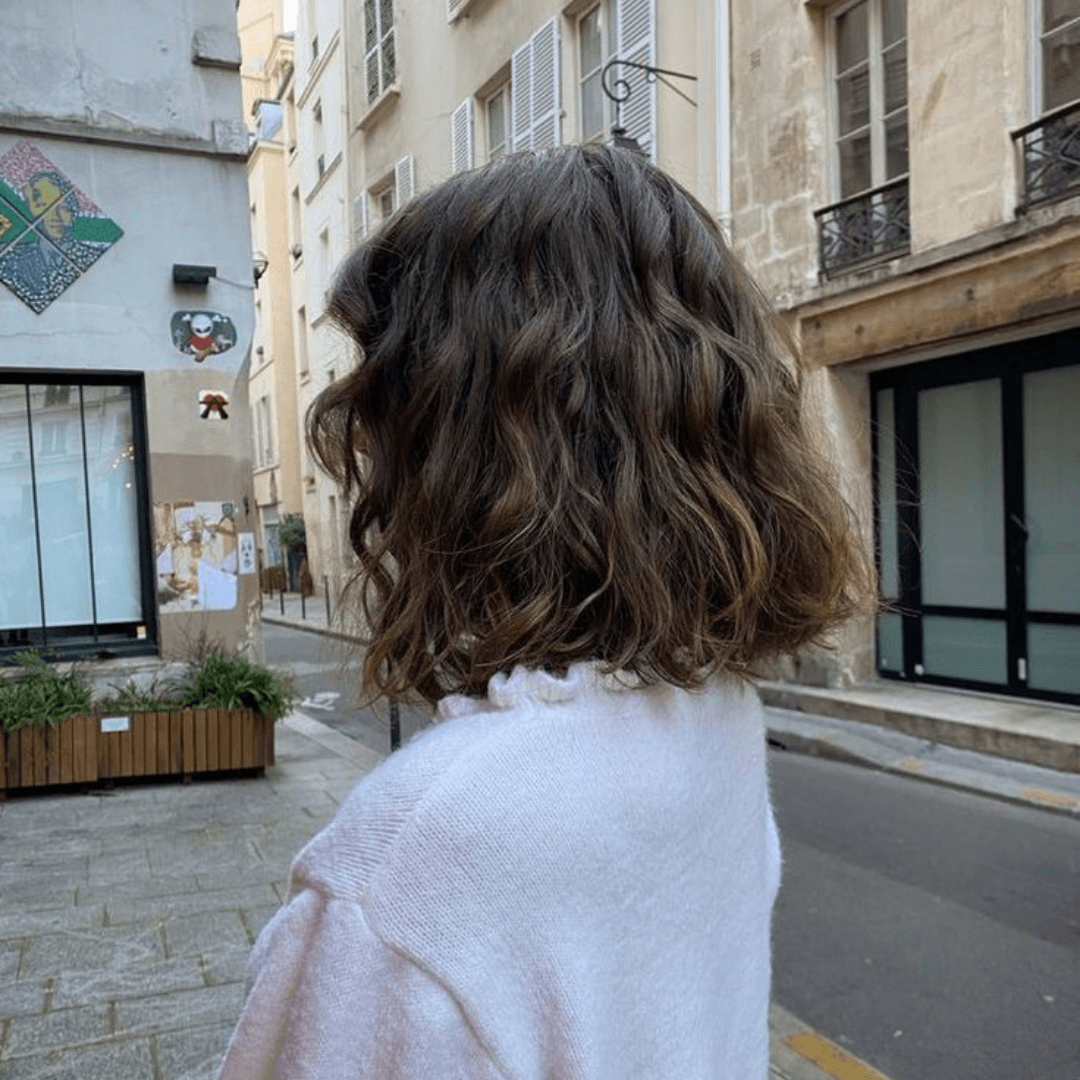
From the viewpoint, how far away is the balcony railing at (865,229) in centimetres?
862

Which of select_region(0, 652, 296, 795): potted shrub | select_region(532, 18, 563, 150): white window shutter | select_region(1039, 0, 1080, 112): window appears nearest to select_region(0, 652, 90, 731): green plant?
select_region(0, 652, 296, 795): potted shrub

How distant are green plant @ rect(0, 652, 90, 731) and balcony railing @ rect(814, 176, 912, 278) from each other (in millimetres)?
7386

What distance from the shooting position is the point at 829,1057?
9.89 ft

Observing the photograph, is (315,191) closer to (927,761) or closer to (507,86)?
(507,86)

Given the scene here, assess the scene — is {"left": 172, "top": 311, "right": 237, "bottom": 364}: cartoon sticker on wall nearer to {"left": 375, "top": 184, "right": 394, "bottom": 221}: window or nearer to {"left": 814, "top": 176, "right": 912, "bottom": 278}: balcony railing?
{"left": 814, "top": 176, "right": 912, "bottom": 278}: balcony railing

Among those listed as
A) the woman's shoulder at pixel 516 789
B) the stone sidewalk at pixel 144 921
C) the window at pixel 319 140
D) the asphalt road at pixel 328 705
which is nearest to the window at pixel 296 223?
the window at pixel 319 140

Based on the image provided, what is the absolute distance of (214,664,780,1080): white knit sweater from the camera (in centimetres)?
63

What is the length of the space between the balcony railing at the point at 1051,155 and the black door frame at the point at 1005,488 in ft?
3.69

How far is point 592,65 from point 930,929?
11.4 m

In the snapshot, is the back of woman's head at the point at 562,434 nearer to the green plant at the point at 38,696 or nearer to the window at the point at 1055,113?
the green plant at the point at 38,696

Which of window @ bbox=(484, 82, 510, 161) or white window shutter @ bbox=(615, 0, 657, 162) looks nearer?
white window shutter @ bbox=(615, 0, 657, 162)

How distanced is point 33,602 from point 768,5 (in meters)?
8.51

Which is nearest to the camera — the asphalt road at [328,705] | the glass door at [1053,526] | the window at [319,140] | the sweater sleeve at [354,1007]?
the sweater sleeve at [354,1007]

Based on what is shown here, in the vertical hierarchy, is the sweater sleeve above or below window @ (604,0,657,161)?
below
